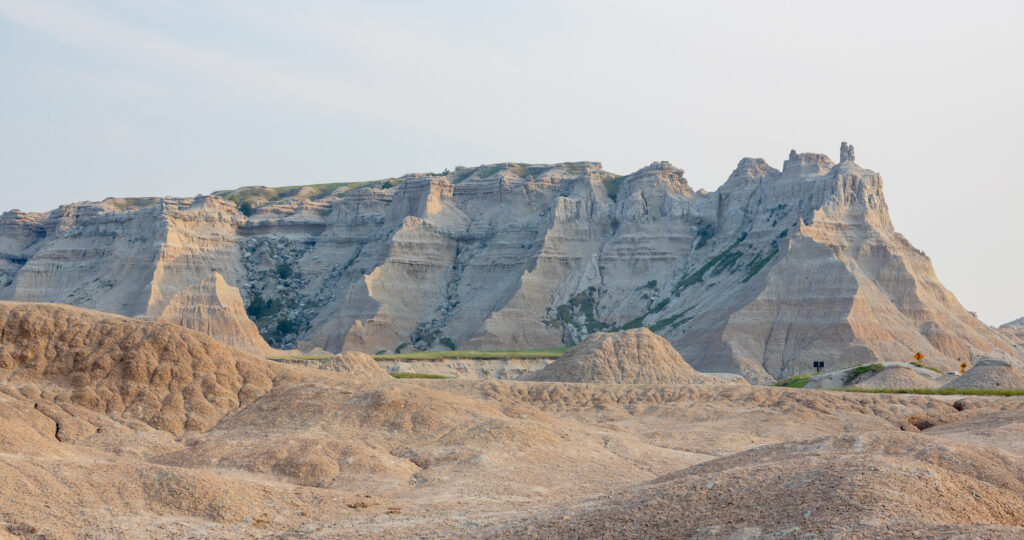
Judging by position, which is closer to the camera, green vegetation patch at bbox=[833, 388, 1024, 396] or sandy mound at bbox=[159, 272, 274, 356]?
green vegetation patch at bbox=[833, 388, 1024, 396]

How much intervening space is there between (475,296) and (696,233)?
933 inches

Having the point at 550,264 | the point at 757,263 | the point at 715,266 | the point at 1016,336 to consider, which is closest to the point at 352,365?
the point at 757,263

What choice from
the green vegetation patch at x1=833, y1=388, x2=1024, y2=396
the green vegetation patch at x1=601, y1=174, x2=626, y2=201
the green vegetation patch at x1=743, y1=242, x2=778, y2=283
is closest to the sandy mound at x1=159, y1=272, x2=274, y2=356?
the green vegetation patch at x1=743, y1=242, x2=778, y2=283

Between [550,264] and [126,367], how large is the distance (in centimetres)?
7318

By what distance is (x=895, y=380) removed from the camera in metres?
42.7

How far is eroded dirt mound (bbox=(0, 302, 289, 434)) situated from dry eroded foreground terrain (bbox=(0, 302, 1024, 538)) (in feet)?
0.17

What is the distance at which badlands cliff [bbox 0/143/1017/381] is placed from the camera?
234 ft

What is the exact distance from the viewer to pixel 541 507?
14.8m

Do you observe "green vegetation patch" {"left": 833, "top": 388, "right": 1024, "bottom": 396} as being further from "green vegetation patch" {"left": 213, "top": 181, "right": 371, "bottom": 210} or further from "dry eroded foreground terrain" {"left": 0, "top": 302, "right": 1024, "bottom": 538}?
"green vegetation patch" {"left": 213, "top": 181, "right": 371, "bottom": 210}

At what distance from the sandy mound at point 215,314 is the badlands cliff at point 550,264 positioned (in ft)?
5.85

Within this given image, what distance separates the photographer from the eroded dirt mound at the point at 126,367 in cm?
2328

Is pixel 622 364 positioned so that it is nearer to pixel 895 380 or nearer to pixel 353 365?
pixel 895 380

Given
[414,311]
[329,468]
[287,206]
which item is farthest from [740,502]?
[287,206]

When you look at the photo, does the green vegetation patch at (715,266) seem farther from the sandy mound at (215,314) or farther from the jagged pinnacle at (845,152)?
the sandy mound at (215,314)
